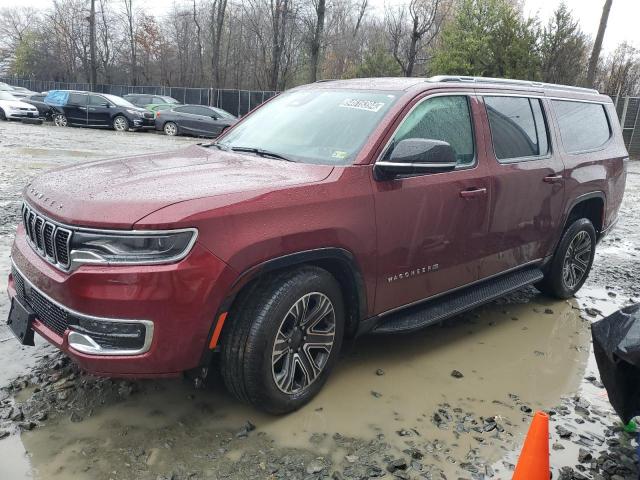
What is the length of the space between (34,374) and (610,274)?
596cm

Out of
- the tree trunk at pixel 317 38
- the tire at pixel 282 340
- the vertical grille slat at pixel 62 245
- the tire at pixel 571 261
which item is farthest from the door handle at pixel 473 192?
the tree trunk at pixel 317 38

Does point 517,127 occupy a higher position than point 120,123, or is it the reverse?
point 517,127

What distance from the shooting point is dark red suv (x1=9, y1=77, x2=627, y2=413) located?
99.4 inches

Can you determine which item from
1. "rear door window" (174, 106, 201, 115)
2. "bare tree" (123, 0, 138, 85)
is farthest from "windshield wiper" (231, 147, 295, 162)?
"bare tree" (123, 0, 138, 85)

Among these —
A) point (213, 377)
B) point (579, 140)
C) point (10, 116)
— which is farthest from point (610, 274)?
point (10, 116)

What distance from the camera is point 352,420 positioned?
3.14 metres

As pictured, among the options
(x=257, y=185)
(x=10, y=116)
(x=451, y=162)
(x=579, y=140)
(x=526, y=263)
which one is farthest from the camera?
(x=10, y=116)

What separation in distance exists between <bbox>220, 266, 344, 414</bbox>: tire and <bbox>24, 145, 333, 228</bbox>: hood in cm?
54

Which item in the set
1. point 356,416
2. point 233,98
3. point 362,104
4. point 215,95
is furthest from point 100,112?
point 356,416

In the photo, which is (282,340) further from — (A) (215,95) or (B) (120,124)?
(A) (215,95)

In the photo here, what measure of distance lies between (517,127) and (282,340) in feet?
8.65

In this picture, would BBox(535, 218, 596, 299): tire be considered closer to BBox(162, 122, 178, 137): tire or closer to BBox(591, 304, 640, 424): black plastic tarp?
BBox(591, 304, 640, 424): black plastic tarp

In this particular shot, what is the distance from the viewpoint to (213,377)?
3475 millimetres

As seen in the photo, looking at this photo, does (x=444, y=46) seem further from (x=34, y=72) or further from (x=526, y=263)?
(x=34, y=72)
